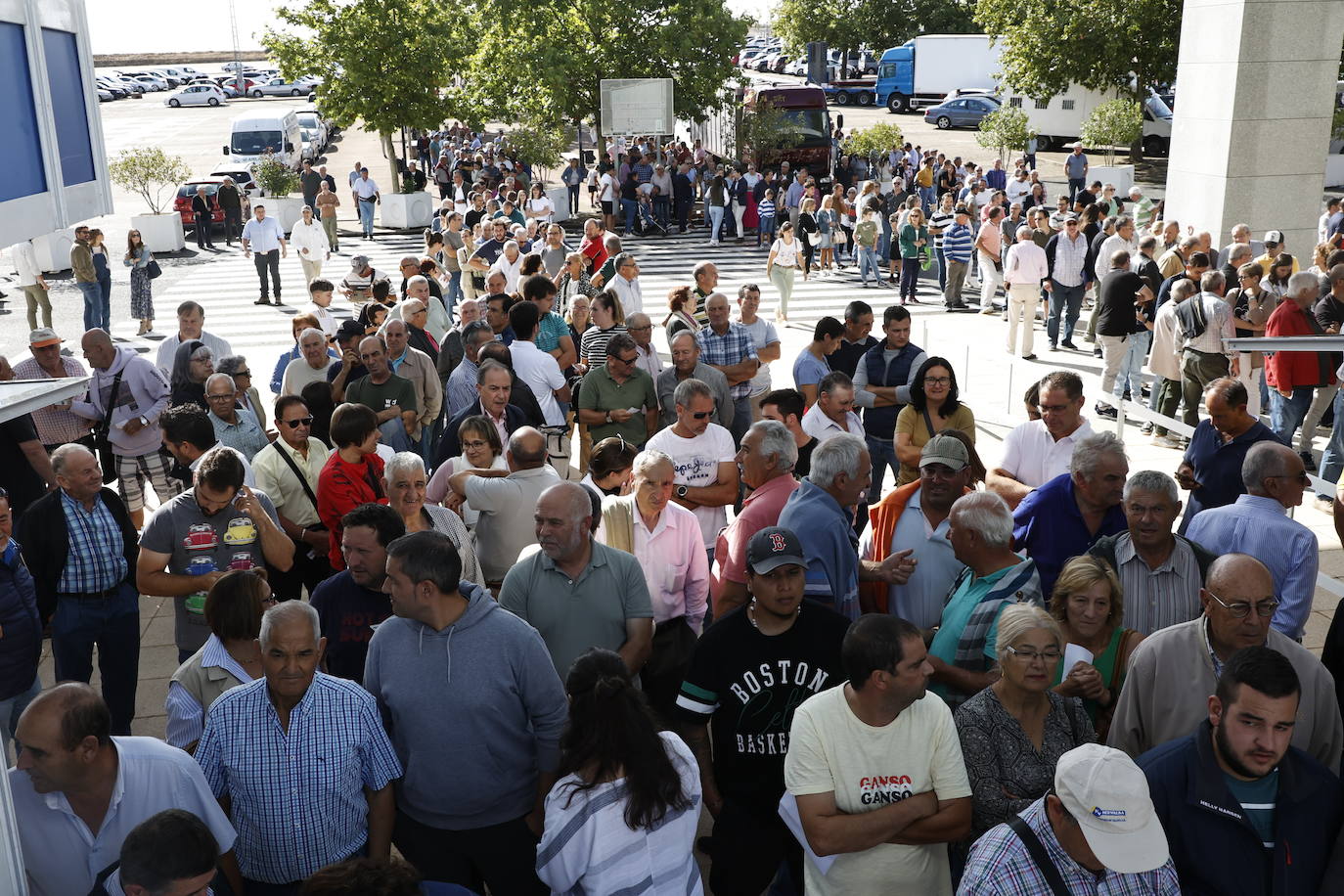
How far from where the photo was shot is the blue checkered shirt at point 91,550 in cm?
573

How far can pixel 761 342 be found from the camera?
33.0ft

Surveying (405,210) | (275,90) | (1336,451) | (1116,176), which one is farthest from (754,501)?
(275,90)

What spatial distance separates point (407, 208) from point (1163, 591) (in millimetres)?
27466

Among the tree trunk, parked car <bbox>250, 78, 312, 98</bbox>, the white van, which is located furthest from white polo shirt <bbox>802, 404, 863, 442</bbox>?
parked car <bbox>250, 78, 312, 98</bbox>

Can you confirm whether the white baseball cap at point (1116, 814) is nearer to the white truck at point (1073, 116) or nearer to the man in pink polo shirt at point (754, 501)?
the man in pink polo shirt at point (754, 501)

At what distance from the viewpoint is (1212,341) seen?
10.6 m

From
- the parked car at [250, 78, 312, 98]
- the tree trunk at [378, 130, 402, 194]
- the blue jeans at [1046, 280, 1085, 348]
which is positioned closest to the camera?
the blue jeans at [1046, 280, 1085, 348]

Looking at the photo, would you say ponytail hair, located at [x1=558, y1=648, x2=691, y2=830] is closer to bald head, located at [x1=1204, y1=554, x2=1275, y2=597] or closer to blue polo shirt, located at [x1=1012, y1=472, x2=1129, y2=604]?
bald head, located at [x1=1204, y1=554, x2=1275, y2=597]

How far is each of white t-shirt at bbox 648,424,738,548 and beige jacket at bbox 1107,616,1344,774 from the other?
3.02 meters

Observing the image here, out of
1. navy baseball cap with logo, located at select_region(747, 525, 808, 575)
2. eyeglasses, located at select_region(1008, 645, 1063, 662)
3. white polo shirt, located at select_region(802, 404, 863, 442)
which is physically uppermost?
navy baseball cap with logo, located at select_region(747, 525, 808, 575)

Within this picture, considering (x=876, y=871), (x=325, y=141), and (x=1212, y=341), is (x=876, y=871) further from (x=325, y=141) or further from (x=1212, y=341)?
(x=325, y=141)

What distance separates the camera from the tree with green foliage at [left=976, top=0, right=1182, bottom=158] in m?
35.2

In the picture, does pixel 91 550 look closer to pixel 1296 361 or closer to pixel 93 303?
pixel 1296 361

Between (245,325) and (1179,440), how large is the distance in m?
14.0
